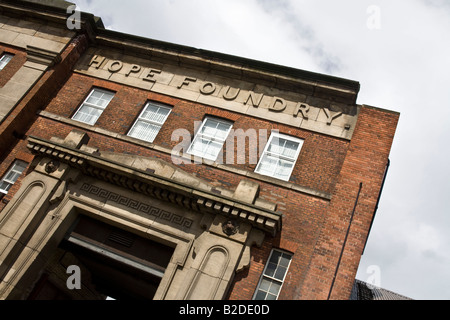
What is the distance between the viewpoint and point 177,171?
10461 millimetres

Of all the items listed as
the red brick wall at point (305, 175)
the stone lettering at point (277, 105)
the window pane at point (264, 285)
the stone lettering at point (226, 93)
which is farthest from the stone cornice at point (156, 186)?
the stone lettering at point (277, 105)

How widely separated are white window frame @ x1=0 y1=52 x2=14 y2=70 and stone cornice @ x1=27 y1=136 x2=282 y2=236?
5083 mm

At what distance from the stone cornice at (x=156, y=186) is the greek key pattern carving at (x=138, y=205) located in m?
0.32

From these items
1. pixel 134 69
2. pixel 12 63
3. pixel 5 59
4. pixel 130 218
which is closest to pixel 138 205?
pixel 130 218

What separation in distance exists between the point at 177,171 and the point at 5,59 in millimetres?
9144

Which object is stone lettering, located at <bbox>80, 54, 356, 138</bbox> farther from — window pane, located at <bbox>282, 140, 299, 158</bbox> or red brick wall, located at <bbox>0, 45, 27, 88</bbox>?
red brick wall, located at <bbox>0, 45, 27, 88</bbox>

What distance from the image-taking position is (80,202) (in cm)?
1045

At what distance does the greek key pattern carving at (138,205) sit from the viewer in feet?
32.3

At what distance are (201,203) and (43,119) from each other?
690cm

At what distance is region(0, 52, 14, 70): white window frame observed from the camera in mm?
13923

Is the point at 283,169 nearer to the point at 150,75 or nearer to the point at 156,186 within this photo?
the point at 156,186

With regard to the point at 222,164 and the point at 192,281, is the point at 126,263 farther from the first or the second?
the point at 222,164

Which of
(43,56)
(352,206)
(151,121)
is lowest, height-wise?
(352,206)

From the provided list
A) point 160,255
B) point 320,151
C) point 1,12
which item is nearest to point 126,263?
point 160,255
